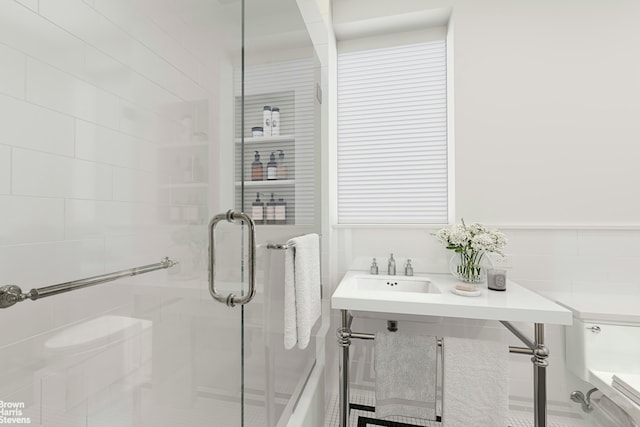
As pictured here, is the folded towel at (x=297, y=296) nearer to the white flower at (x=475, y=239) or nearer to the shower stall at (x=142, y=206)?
the shower stall at (x=142, y=206)

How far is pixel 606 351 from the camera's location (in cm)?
135

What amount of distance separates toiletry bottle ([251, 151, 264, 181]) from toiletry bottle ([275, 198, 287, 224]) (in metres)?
0.13

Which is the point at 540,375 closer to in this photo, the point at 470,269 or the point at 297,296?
the point at 470,269

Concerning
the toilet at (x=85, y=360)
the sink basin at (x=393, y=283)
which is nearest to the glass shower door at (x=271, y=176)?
the toilet at (x=85, y=360)

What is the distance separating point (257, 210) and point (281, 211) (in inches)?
5.4

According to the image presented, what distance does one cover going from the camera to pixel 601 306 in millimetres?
1436

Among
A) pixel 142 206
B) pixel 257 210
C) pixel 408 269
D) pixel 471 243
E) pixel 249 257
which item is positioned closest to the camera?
pixel 142 206

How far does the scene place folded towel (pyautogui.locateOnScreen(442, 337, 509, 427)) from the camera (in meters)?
1.23

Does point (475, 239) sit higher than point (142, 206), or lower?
lower

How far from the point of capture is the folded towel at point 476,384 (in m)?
1.23

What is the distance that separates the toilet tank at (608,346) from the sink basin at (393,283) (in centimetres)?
71

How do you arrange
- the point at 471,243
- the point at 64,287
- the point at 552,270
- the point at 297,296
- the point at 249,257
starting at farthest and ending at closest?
the point at 552,270 < the point at 471,243 < the point at 297,296 < the point at 249,257 < the point at 64,287

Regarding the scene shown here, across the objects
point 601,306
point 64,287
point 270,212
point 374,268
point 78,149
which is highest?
point 78,149

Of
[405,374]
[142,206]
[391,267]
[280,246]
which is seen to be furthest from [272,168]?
[405,374]
